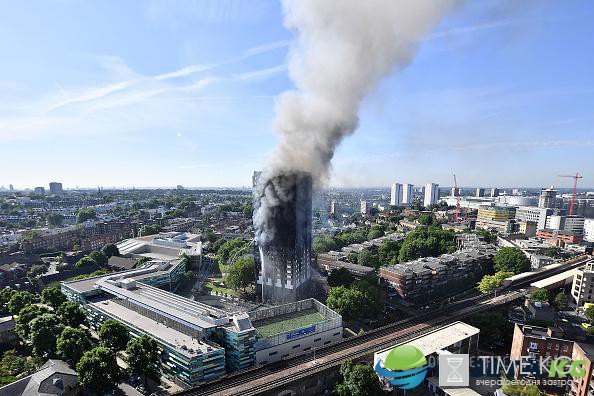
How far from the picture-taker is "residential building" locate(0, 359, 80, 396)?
70.0ft

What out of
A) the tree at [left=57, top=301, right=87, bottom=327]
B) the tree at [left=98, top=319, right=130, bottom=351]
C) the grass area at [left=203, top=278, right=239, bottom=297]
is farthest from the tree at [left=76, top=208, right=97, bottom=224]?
the tree at [left=98, top=319, right=130, bottom=351]

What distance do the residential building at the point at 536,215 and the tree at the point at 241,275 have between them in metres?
85.8

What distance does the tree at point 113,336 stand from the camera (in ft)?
92.0

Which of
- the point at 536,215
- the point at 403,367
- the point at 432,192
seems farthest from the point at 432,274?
the point at 432,192

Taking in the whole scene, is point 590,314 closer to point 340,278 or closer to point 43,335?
point 340,278

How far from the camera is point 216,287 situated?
Answer: 50.1 m

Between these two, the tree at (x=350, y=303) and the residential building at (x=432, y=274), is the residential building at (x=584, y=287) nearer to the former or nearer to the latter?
the residential building at (x=432, y=274)

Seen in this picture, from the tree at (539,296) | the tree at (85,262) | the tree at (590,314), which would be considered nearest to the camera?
the tree at (590,314)

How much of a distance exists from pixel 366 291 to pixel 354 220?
7591 cm

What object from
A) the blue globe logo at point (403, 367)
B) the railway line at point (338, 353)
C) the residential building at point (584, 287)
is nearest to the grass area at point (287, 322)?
the railway line at point (338, 353)

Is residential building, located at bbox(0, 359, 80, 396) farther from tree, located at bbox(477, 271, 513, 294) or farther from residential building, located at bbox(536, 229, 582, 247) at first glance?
residential building, located at bbox(536, 229, 582, 247)

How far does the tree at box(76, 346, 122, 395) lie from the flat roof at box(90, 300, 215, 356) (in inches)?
160

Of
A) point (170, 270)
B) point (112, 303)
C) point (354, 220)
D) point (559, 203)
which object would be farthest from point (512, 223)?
point (112, 303)

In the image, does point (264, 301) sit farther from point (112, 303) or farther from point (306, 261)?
point (112, 303)
